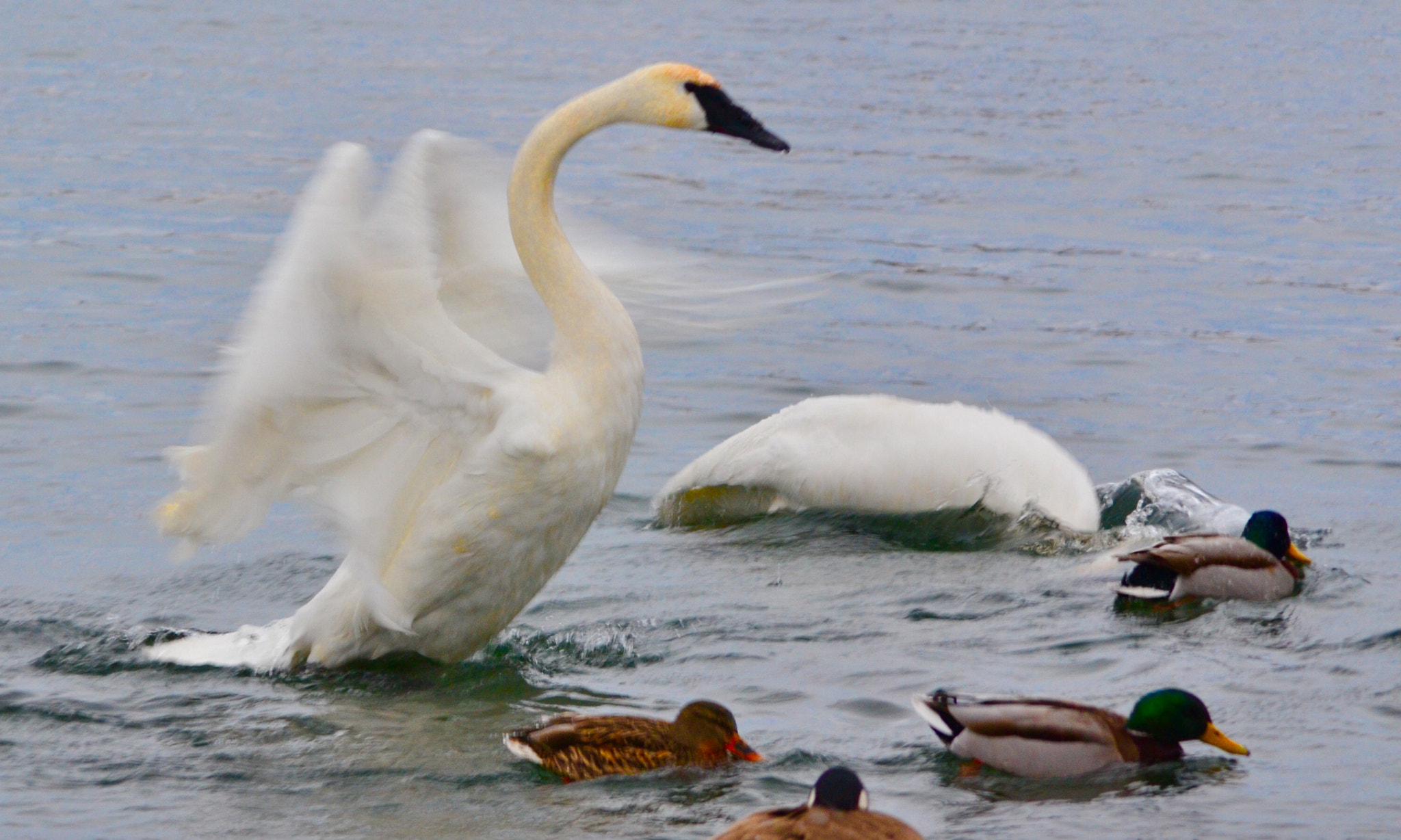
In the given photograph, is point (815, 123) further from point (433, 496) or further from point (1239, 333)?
point (433, 496)

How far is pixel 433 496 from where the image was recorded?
6.45m

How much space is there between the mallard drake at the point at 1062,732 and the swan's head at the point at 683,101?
202cm

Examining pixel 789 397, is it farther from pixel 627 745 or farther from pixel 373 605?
pixel 627 745

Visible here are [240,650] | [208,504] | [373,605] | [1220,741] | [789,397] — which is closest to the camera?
[1220,741]

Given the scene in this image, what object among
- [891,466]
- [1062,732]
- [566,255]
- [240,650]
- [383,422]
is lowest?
[240,650]

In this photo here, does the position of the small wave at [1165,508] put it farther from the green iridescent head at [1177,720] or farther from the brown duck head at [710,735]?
the brown duck head at [710,735]

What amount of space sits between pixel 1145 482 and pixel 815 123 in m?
13.0

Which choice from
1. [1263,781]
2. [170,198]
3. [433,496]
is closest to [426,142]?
[433,496]

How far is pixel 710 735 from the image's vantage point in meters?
5.76

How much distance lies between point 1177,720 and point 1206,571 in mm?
1758

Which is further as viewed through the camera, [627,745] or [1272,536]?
[1272,536]

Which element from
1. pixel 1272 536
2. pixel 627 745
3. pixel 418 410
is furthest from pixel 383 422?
pixel 1272 536

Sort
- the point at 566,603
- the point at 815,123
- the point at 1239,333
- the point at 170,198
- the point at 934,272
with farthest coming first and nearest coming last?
the point at 815,123 < the point at 170,198 < the point at 934,272 < the point at 1239,333 < the point at 566,603

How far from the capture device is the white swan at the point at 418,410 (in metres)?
5.71
